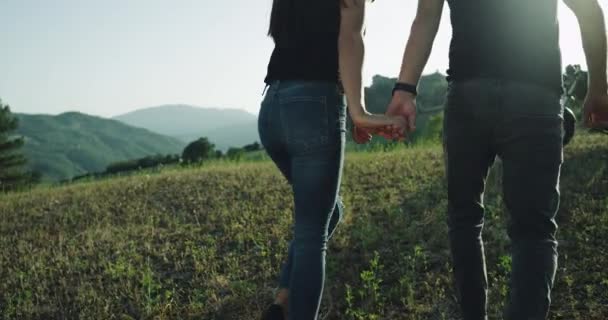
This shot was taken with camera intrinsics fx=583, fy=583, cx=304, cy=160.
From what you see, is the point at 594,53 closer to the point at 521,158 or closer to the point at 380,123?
the point at 521,158

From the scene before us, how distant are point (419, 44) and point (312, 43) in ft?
1.73

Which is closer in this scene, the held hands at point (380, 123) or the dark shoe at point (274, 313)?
the held hands at point (380, 123)

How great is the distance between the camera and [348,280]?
489 centimetres

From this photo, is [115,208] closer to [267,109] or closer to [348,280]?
[348,280]

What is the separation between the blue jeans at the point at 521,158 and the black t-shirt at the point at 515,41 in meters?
0.06

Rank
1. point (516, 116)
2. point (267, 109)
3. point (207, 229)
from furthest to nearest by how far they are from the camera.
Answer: point (207, 229), point (267, 109), point (516, 116)

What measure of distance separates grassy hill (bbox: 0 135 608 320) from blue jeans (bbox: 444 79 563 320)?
1.66 metres

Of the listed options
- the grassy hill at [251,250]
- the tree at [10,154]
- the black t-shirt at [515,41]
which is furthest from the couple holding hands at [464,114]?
the tree at [10,154]

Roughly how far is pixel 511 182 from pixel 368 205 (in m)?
4.39

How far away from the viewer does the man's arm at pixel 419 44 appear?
280 centimetres

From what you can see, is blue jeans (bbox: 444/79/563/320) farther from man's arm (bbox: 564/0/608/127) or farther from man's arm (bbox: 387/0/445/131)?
man's arm (bbox: 564/0/608/127)

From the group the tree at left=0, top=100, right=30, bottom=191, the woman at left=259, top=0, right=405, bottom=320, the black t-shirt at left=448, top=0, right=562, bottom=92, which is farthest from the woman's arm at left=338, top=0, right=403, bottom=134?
the tree at left=0, top=100, right=30, bottom=191

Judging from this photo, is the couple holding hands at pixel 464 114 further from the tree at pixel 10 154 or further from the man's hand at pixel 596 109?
the tree at pixel 10 154

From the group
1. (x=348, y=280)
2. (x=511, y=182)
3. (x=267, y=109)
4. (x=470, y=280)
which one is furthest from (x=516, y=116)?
(x=348, y=280)
